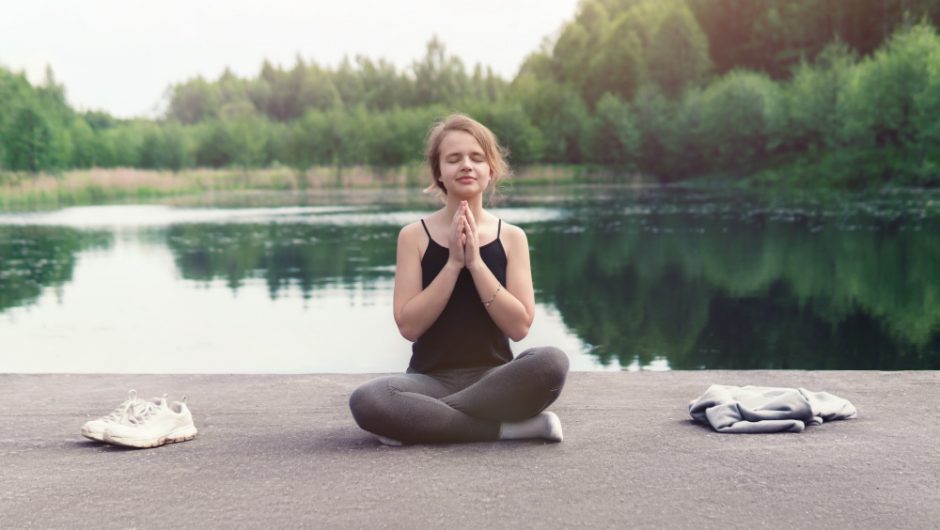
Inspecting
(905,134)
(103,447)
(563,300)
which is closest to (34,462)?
(103,447)

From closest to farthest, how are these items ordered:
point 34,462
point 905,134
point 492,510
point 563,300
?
point 492,510
point 34,462
point 563,300
point 905,134

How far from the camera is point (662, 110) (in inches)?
2435

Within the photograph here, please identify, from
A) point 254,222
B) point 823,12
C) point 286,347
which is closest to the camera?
point 286,347

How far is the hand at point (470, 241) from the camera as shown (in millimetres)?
3531

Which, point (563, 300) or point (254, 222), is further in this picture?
point (254, 222)

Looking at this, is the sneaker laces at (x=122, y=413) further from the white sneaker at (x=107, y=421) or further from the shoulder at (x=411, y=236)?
the shoulder at (x=411, y=236)

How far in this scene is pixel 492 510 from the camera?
9.49 ft

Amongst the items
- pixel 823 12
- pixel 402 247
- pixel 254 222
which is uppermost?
pixel 823 12

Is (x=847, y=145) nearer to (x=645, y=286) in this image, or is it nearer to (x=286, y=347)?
(x=645, y=286)

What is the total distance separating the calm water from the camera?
904 cm

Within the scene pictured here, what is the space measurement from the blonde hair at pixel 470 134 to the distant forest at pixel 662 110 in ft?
132

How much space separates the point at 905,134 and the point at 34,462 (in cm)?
4396

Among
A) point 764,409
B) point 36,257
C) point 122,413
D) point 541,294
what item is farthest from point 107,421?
point 36,257

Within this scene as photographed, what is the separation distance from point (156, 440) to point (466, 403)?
117cm
